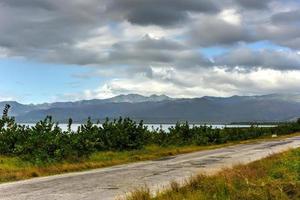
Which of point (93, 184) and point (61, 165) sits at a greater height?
point (61, 165)

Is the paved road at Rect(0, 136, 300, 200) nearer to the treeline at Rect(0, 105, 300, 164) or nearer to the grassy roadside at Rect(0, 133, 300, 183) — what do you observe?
the grassy roadside at Rect(0, 133, 300, 183)

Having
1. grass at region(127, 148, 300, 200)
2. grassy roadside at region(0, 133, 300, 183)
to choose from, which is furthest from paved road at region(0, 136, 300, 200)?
grass at region(127, 148, 300, 200)

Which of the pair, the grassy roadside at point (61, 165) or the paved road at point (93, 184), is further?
the grassy roadside at point (61, 165)

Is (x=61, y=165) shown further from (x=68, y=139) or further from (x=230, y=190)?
(x=230, y=190)

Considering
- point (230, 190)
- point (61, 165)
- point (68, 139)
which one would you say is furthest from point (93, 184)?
point (68, 139)

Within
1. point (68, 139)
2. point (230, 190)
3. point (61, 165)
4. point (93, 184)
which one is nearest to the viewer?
point (230, 190)

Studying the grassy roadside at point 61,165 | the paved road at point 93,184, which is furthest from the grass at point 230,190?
the grassy roadside at point 61,165

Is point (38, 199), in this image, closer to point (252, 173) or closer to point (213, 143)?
point (252, 173)

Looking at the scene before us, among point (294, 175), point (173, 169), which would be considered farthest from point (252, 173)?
point (173, 169)

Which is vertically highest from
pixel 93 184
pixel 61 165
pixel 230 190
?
pixel 61 165

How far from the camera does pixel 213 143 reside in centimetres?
5547

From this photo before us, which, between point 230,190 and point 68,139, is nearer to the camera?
point 230,190

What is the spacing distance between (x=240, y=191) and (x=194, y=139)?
37.2 meters

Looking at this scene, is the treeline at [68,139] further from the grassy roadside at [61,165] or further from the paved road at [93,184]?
the paved road at [93,184]
